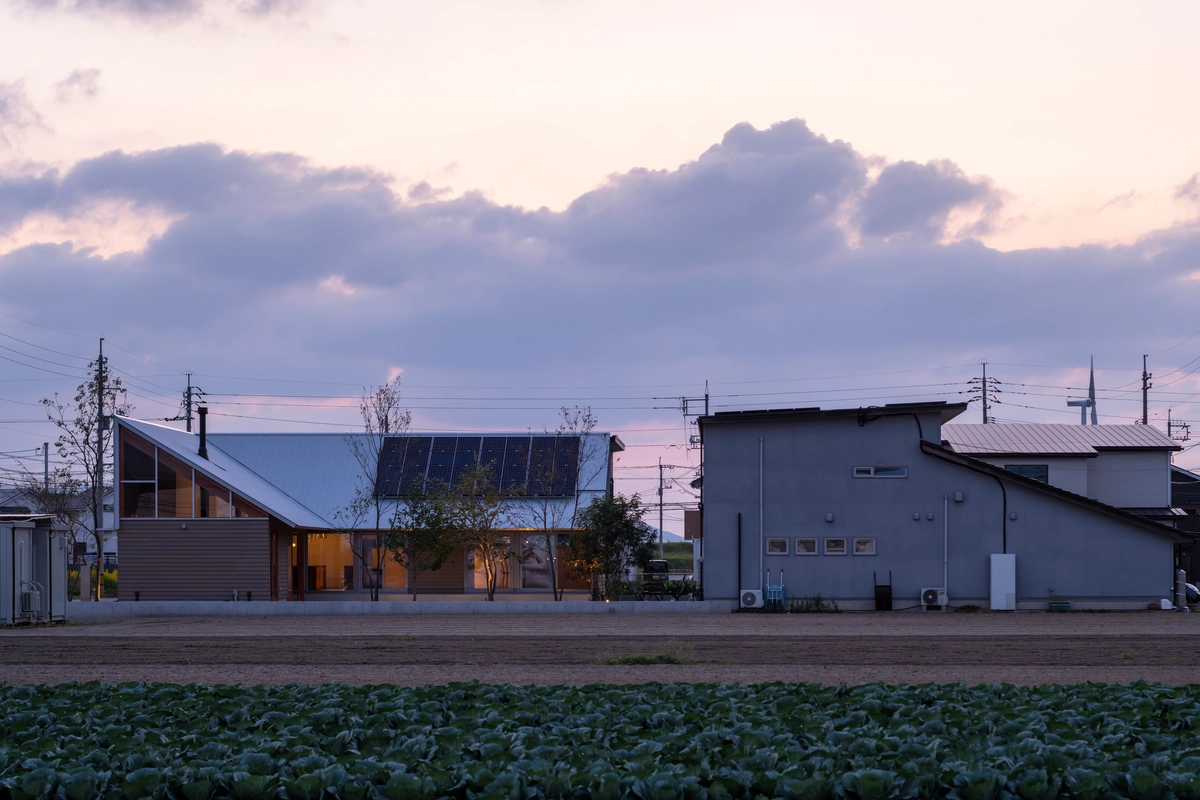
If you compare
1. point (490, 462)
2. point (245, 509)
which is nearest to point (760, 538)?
point (490, 462)

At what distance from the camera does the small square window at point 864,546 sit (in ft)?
105

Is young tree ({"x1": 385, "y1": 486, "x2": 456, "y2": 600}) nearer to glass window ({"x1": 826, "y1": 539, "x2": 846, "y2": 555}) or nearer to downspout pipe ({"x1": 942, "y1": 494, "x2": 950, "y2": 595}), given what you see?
glass window ({"x1": 826, "y1": 539, "x2": 846, "y2": 555})

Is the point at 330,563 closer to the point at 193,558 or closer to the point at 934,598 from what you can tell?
the point at 193,558

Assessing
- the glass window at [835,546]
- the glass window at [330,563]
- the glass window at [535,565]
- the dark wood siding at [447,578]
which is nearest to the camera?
the glass window at [835,546]

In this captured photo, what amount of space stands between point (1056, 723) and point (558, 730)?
402cm

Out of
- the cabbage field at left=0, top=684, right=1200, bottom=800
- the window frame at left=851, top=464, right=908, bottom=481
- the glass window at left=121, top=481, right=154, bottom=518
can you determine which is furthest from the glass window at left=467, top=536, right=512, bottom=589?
the cabbage field at left=0, top=684, right=1200, bottom=800

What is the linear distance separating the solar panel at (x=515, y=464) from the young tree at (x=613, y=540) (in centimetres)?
494

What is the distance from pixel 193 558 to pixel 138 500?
253 centimetres

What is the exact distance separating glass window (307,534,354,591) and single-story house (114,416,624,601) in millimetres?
42

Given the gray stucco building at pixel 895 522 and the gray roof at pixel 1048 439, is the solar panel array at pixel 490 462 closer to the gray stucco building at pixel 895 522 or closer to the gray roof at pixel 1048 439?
the gray stucco building at pixel 895 522

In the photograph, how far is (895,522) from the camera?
1265 inches

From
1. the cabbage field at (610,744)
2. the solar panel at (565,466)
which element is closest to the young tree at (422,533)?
the solar panel at (565,466)

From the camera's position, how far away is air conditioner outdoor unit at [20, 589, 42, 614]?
29.2m

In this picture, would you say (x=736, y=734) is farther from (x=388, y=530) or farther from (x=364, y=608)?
(x=388, y=530)
